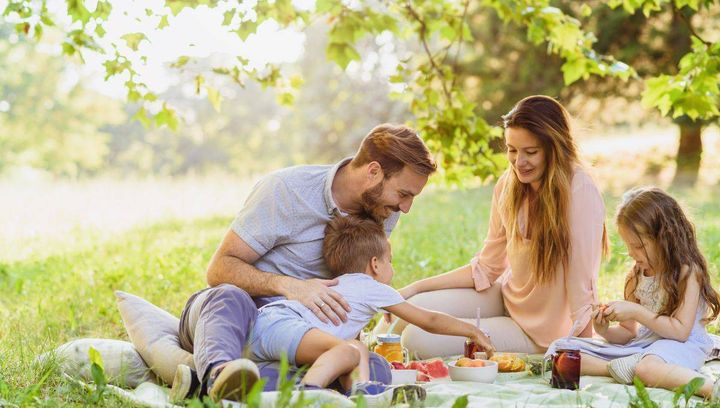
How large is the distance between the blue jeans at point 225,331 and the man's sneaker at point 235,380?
0.70 ft

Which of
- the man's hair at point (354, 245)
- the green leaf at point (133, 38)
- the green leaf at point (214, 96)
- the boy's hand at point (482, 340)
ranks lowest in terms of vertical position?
the boy's hand at point (482, 340)

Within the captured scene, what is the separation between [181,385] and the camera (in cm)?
312

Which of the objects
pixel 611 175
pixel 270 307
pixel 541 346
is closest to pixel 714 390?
pixel 541 346

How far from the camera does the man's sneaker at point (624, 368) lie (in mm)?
3617

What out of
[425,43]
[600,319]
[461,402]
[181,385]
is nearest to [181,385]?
[181,385]

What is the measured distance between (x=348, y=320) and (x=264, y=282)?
0.41 metres

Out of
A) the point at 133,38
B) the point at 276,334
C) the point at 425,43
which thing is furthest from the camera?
the point at 425,43

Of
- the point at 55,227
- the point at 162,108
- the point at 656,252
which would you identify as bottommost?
the point at 55,227

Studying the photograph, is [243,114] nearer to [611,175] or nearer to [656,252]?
[611,175]

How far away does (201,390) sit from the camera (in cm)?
310

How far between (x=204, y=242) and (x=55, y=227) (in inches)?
104

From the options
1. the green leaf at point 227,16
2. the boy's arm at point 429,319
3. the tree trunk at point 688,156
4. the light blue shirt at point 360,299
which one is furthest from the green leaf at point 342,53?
the tree trunk at point 688,156

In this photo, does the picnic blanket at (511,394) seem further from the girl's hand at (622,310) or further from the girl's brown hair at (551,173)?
the girl's brown hair at (551,173)

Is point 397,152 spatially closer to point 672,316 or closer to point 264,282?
point 264,282
